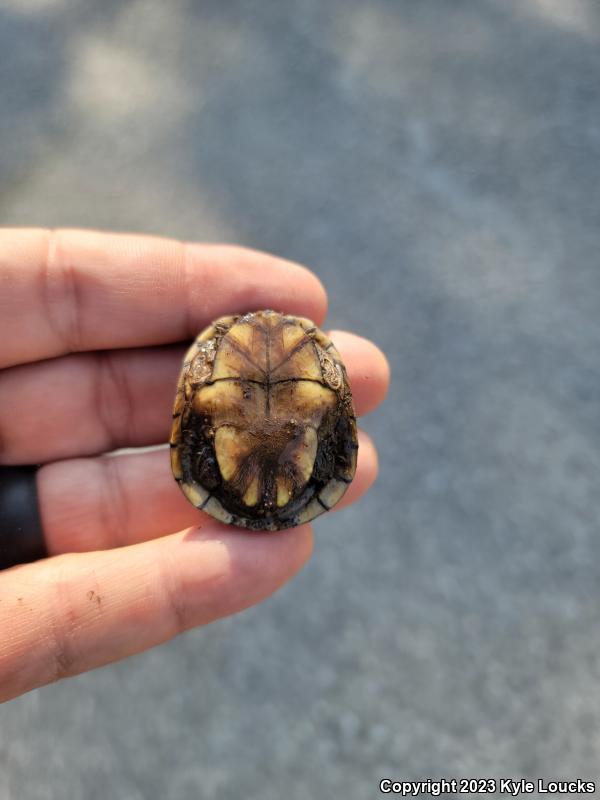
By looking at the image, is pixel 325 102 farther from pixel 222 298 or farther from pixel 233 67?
pixel 222 298

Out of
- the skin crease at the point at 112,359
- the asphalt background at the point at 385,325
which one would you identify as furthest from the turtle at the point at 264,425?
the asphalt background at the point at 385,325

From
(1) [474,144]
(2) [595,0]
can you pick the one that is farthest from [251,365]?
(2) [595,0]

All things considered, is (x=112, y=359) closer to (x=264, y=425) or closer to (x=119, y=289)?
(x=119, y=289)

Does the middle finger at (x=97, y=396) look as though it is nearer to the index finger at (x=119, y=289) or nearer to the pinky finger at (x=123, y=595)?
the index finger at (x=119, y=289)

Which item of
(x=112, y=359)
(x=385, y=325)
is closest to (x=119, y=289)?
(x=112, y=359)

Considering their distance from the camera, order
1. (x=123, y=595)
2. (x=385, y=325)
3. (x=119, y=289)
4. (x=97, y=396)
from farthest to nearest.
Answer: (x=385, y=325) < (x=97, y=396) < (x=119, y=289) < (x=123, y=595)

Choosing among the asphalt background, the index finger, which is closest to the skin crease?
the index finger
